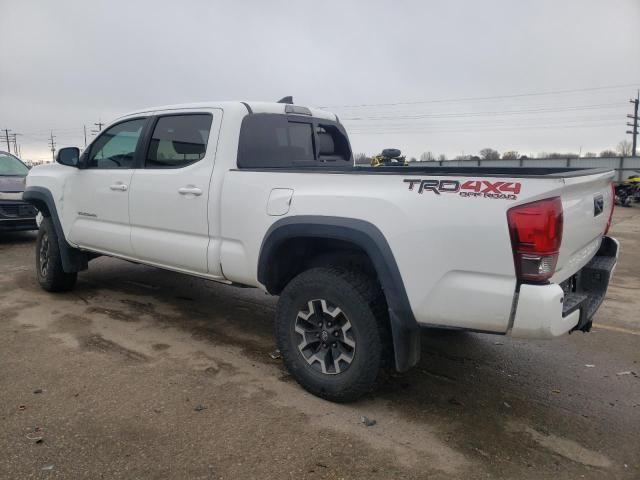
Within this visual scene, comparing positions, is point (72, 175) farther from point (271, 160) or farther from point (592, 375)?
point (592, 375)

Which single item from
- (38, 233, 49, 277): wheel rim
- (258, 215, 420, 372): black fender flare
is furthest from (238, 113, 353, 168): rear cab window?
(38, 233, 49, 277): wheel rim

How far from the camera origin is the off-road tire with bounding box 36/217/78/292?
5305 mm

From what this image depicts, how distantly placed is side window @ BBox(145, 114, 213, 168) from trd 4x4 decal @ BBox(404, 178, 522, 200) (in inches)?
76.0

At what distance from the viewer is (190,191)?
150 inches

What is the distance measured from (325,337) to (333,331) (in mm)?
74

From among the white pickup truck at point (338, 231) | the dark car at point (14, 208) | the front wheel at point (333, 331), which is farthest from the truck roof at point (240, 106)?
the dark car at point (14, 208)

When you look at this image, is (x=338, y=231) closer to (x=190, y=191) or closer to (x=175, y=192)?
(x=190, y=191)

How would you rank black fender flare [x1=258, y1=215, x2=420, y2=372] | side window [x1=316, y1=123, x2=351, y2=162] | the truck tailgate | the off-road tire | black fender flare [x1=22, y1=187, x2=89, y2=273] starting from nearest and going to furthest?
the truck tailgate → black fender flare [x1=258, y1=215, x2=420, y2=372] → side window [x1=316, y1=123, x2=351, y2=162] → black fender flare [x1=22, y1=187, x2=89, y2=273] → the off-road tire

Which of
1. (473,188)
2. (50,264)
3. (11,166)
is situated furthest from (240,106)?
(11,166)

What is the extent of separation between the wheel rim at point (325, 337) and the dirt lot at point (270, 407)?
262 millimetres

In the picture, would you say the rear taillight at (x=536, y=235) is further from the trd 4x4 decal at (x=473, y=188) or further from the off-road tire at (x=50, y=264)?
the off-road tire at (x=50, y=264)

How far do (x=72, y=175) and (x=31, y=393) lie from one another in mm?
2558

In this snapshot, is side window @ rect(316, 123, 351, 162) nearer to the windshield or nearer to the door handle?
the door handle

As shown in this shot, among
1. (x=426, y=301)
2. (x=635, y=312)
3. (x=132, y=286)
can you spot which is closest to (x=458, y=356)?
(x=426, y=301)
